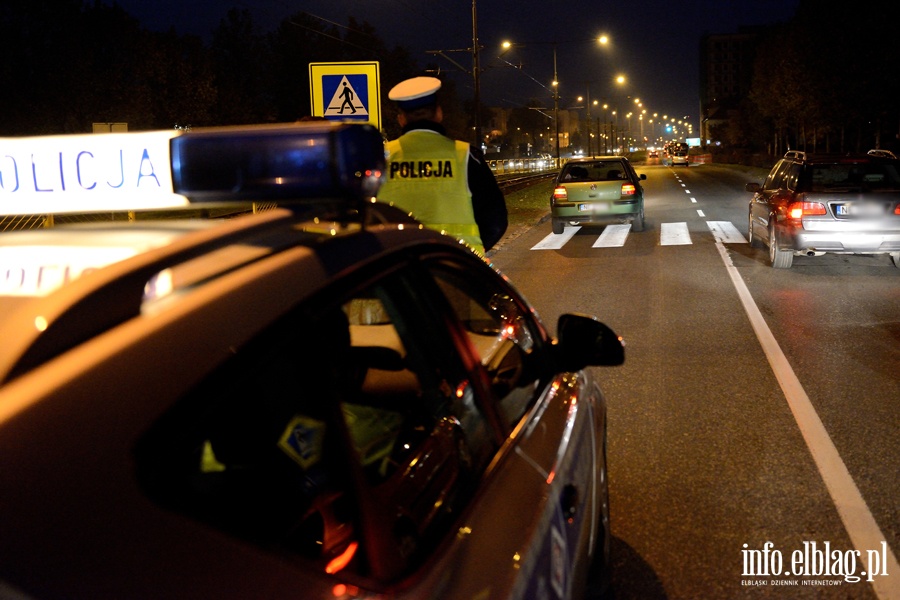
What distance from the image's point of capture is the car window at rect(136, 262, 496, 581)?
4.41 ft

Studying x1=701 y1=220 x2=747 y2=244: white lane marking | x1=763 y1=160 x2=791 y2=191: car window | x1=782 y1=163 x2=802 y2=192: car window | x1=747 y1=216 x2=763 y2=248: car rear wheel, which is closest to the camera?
x1=782 y1=163 x2=802 y2=192: car window

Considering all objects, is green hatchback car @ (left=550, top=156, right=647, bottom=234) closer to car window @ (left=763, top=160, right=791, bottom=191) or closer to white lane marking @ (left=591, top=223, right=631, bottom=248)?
white lane marking @ (left=591, top=223, right=631, bottom=248)

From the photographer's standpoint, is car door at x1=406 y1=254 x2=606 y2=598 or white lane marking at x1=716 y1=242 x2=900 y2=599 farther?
white lane marking at x1=716 y1=242 x2=900 y2=599

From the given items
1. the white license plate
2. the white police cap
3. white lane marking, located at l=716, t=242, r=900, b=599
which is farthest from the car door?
the white license plate

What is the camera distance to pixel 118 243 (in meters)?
2.04

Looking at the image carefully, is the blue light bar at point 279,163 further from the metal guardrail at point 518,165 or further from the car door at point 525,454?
the metal guardrail at point 518,165

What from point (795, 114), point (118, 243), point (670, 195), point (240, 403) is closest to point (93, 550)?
point (240, 403)

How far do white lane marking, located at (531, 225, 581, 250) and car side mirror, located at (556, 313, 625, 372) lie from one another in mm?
14974

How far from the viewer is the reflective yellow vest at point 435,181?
17.3 feet

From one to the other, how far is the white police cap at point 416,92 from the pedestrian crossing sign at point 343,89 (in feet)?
19.8

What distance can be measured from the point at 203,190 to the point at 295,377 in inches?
24.3

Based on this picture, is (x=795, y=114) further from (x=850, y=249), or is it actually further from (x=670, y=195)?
(x=850, y=249)

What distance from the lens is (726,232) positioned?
20.0 m

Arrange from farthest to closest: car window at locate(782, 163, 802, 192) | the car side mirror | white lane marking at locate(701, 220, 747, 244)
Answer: white lane marking at locate(701, 220, 747, 244) < car window at locate(782, 163, 802, 192) < the car side mirror
